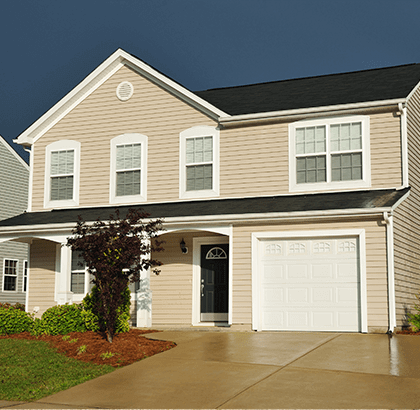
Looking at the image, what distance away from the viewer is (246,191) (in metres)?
16.9

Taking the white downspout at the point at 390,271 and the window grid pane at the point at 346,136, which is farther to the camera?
the window grid pane at the point at 346,136

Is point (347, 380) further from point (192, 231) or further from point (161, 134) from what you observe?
point (161, 134)

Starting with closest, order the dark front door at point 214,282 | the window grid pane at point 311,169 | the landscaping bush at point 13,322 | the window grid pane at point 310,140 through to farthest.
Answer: the landscaping bush at point 13,322
the window grid pane at point 311,169
the window grid pane at point 310,140
the dark front door at point 214,282

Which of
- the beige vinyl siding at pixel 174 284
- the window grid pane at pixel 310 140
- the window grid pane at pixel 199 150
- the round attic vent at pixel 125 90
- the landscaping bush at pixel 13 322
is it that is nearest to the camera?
the landscaping bush at pixel 13 322

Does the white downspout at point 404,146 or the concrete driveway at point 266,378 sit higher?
the white downspout at point 404,146

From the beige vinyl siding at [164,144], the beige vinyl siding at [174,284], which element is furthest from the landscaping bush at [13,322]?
the beige vinyl siding at [164,144]

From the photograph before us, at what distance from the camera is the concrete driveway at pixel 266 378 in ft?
26.5

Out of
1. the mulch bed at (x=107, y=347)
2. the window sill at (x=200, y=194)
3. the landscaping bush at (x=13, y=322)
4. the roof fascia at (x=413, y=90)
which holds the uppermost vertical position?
the roof fascia at (x=413, y=90)

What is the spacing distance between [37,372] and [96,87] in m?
11.2

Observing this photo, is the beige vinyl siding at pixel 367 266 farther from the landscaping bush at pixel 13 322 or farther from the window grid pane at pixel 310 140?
the landscaping bush at pixel 13 322

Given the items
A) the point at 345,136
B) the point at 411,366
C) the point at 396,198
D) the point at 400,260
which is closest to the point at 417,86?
the point at 345,136

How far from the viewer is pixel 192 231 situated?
1670cm

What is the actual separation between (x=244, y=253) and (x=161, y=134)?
16.6ft

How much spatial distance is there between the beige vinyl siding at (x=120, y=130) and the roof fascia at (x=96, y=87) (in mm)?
164
